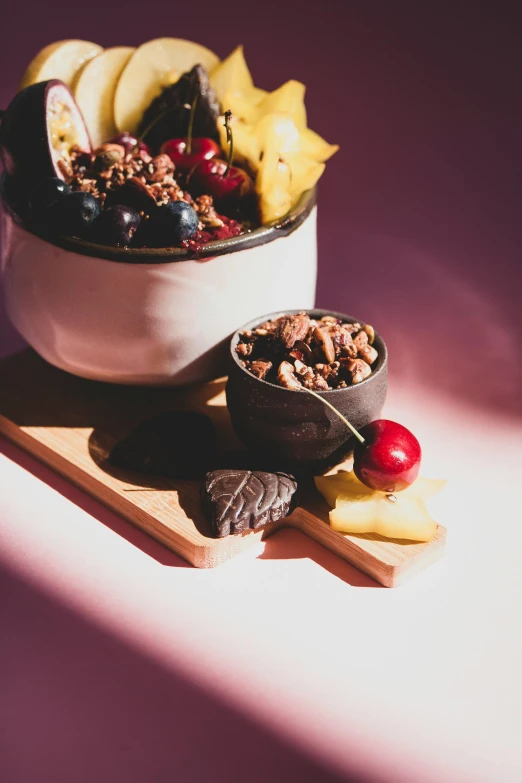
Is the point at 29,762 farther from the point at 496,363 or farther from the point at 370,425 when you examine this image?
the point at 496,363

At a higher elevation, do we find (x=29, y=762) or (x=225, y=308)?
(x=225, y=308)

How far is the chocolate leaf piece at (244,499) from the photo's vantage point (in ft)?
3.60

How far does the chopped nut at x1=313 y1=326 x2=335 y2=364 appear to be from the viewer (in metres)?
1.18

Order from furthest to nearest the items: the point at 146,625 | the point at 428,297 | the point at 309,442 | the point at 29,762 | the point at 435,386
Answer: the point at 428,297 → the point at 435,386 → the point at 309,442 → the point at 146,625 → the point at 29,762

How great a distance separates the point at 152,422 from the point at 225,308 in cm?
18

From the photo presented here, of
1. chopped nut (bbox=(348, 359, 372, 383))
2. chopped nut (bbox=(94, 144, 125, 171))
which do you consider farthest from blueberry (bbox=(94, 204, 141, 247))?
chopped nut (bbox=(348, 359, 372, 383))

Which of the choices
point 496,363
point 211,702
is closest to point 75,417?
point 211,702

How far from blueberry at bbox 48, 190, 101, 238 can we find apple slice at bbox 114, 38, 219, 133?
0.29 metres

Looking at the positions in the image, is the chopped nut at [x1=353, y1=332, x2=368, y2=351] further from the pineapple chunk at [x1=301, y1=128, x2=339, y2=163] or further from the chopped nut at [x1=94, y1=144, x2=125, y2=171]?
the chopped nut at [x1=94, y1=144, x2=125, y2=171]

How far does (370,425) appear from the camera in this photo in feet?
3.84

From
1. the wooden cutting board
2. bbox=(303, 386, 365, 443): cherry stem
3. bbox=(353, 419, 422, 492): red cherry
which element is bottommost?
the wooden cutting board

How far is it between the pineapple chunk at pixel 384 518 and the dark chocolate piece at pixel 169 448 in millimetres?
196

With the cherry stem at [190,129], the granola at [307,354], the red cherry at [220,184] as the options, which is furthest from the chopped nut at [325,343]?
the cherry stem at [190,129]

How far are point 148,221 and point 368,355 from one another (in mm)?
327
